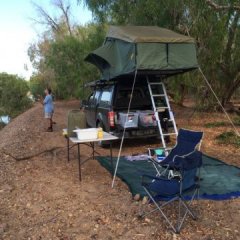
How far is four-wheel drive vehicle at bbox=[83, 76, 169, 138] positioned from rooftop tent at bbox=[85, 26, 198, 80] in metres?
0.90

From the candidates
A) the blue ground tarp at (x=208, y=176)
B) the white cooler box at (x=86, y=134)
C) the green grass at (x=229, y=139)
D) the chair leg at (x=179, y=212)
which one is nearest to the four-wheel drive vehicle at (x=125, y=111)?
the blue ground tarp at (x=208, y=176)

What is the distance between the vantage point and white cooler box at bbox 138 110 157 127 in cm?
1017

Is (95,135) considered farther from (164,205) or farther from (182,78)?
(182,78)

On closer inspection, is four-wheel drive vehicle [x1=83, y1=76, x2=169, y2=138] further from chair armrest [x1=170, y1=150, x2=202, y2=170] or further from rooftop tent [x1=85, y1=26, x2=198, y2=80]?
chair armrest [x1=170, y1=150, x2=202, y2=170]

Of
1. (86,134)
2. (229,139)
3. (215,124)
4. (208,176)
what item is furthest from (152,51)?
(215,124)

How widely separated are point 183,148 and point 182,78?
7.92 meters

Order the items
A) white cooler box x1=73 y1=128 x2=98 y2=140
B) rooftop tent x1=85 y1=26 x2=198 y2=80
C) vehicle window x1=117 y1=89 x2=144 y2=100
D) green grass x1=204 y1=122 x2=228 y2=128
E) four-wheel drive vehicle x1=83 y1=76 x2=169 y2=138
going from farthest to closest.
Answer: green grass x1=204 y1=122 x2=228 y2=128, vehicle window x1=117 y1=89 x2=144 y2=100, four-wheel drive vehicle x1=83 y1=76 x2=169 y2=138, rooftop tent x1=85 y1=26 x2=198 y2=80, white cooler box x1=73 y1=128 x2=98 y2=140

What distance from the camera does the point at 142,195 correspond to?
21.1 feet

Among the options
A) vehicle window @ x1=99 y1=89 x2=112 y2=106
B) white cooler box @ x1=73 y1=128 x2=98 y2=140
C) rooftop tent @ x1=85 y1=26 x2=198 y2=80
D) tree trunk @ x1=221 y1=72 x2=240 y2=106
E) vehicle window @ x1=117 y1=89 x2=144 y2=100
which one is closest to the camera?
white cooler box @ x1=73 y1=128 x2=98 y2=140

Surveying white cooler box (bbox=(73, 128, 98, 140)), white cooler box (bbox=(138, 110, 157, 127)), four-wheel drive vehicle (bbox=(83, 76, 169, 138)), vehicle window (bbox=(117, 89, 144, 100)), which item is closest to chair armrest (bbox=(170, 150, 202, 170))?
white cooler box (bbox=(73, 128, 98, 140))

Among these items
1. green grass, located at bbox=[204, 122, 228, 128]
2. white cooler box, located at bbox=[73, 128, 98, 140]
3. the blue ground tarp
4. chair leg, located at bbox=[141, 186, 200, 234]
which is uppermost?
white cooler box, located at bbox=[73, 128, 98, 140]

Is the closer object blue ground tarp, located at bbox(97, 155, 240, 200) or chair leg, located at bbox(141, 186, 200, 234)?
chair leg, located at bbox(141, 186, 200, 234)

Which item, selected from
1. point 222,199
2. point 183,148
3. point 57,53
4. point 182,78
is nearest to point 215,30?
point 182,78

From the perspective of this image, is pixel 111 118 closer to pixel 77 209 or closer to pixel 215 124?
pixel 77 209
